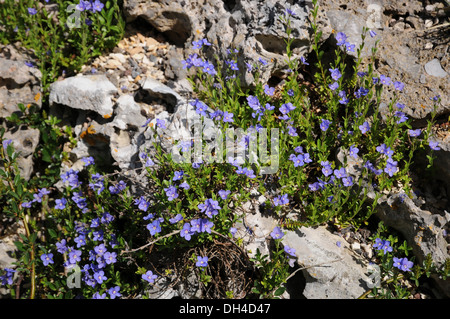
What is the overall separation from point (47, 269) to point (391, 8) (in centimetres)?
524

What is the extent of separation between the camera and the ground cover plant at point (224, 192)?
4246 millimetres

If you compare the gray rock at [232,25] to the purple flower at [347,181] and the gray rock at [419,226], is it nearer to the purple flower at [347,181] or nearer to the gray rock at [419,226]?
the purple flower at [347,181]

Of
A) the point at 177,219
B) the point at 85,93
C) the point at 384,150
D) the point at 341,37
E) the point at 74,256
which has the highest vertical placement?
the point at 341,37

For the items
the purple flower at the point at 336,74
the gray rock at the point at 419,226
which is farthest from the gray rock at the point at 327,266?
the purple flower at the point at 336,74

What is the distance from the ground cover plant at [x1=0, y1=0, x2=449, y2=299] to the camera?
4246 mm

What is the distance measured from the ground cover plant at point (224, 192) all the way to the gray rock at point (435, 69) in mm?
362

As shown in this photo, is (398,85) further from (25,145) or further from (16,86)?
(16,86)

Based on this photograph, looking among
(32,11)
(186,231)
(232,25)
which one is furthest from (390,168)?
(32,11)

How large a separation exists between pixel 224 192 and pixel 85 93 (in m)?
2.31

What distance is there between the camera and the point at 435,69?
497cm

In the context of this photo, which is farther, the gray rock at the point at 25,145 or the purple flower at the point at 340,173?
the gray rock at the point at 25,145

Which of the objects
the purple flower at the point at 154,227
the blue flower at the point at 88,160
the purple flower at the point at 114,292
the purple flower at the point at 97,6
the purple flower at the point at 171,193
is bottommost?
the purple flower at the point at 114,292
